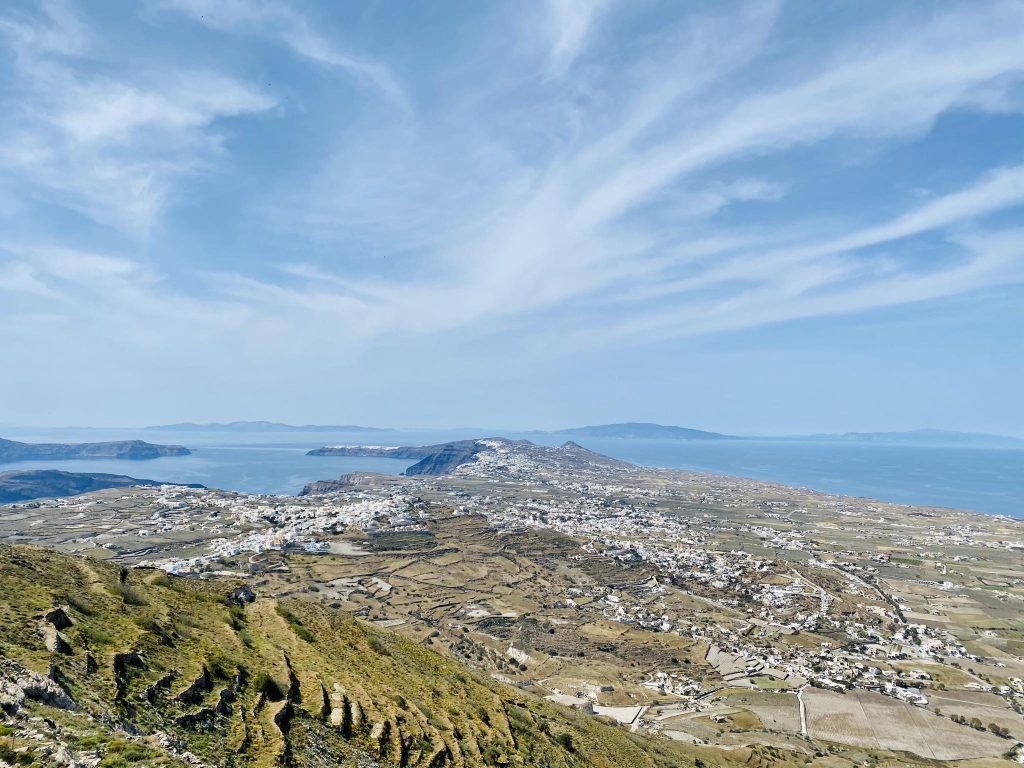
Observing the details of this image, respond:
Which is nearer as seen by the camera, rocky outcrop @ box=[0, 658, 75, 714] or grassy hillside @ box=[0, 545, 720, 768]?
rocky outcrop @ box=[0, 658, 75, 714]

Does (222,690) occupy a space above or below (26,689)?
below

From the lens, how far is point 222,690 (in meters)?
17.5

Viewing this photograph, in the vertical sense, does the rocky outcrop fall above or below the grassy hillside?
above

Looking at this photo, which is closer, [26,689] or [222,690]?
[26,689]

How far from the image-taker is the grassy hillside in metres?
12.6

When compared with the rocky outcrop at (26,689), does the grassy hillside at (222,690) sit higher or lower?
lower

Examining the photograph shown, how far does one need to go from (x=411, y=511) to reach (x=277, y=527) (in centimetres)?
3606

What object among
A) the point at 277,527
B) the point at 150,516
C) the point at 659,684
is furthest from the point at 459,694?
the point at 150,516

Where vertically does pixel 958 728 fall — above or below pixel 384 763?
below

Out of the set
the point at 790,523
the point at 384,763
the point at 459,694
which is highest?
the point at 384,763

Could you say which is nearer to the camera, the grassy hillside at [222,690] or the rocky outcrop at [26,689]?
the rocky outcrop at [26,689]

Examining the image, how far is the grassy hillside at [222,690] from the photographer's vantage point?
1258 cm

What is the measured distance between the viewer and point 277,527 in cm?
12456

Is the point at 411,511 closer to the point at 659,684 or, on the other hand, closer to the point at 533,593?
the point at 533,593
